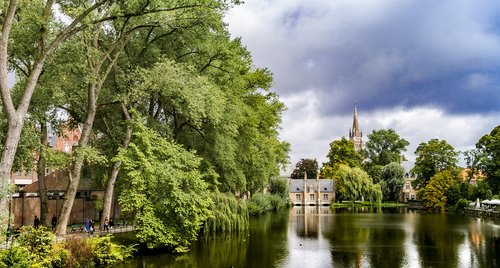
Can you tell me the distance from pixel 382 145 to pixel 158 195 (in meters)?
89.7

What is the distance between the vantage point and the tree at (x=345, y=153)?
99281 mm

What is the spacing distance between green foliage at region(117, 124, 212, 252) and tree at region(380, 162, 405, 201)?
7080 cm

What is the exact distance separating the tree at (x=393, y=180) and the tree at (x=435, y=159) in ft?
42.4

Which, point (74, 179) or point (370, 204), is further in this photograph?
point (370, 204)

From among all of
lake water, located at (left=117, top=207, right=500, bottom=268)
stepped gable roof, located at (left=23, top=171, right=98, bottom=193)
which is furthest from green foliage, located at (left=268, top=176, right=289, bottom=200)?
stepped gable roof, located at (left=23, top=171, right=98, bottom=193)

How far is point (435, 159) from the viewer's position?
7550cm

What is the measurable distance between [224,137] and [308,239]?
933 centimetres

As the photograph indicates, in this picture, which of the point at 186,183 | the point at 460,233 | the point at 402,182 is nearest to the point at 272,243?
the point at 186,183

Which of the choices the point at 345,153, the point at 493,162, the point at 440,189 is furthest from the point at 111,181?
the point at 345,153

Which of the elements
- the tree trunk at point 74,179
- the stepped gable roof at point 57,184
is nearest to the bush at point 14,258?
the tree trunk at point 74,179

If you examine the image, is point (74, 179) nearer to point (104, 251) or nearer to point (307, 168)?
point (104, 251)

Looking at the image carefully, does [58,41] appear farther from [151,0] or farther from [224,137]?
[224,137]

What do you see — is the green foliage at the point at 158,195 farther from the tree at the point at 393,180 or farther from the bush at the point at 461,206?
the tree at the point at 393,180

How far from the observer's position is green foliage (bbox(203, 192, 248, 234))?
103 ft
